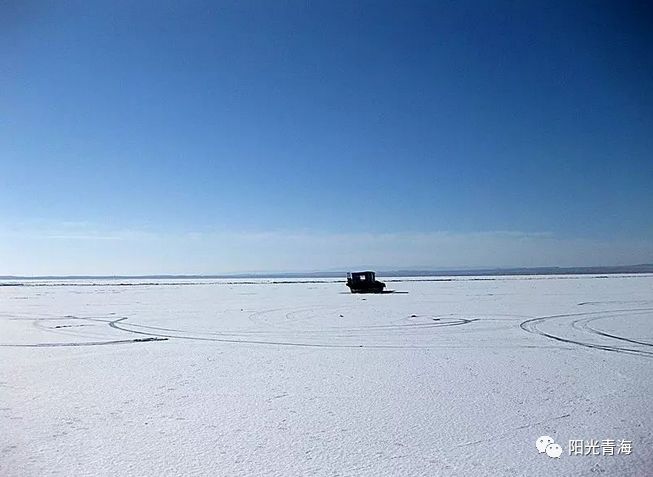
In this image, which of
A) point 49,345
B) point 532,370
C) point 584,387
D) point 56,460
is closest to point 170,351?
point 49,345

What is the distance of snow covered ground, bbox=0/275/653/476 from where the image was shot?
4.50m

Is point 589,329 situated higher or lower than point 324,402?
higher

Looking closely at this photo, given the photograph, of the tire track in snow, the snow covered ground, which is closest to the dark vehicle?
the tire track in snow

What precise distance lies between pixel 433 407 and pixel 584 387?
91.5 inches

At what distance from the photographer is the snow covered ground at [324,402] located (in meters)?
4.50

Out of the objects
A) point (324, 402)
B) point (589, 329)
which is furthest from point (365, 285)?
point (324, 402)

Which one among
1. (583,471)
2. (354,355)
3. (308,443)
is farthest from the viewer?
(354,355)

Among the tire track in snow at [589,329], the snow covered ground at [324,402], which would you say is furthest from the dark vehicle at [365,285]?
the snow covered ground at [324,402]

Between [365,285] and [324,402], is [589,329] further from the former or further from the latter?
[365,285]

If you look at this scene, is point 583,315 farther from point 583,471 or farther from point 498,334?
point 583,471

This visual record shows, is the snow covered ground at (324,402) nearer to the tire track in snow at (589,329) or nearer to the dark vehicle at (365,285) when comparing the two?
the tire track in snow at (589,329)

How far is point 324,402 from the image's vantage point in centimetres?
639

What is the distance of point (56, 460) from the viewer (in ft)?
14.8

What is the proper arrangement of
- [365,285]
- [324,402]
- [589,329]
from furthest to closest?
[365,285] < [589,329] < [324,402]
